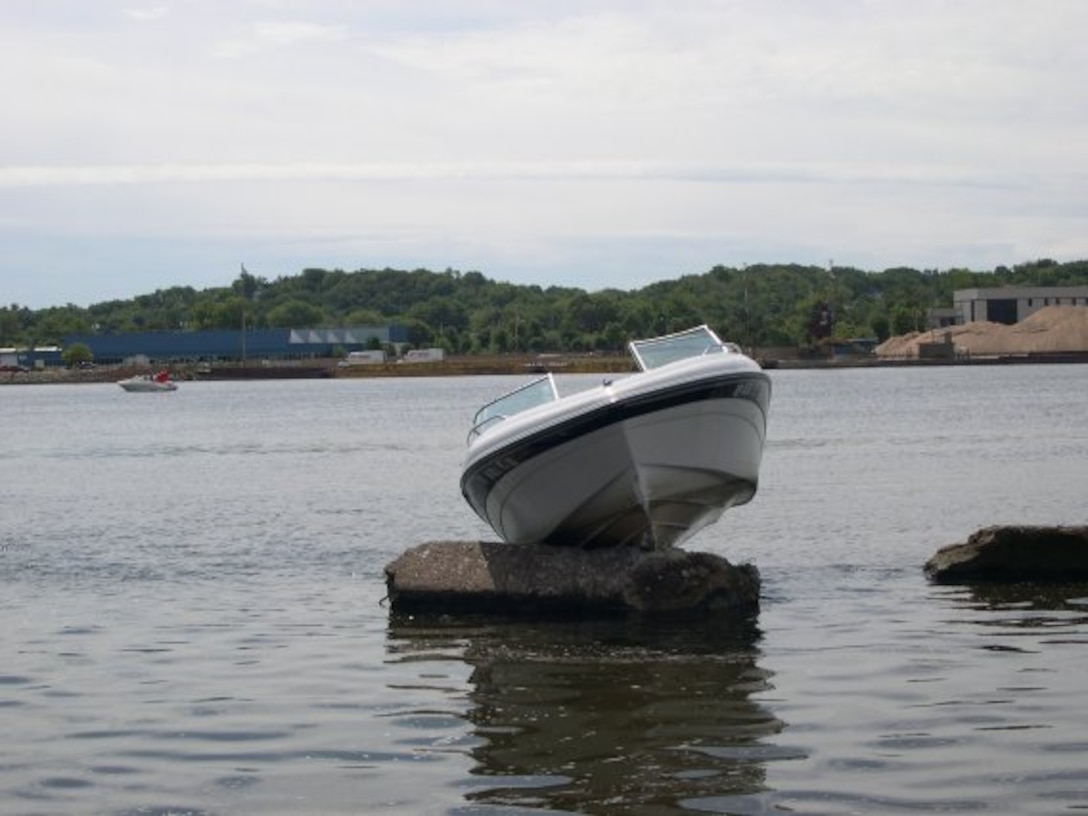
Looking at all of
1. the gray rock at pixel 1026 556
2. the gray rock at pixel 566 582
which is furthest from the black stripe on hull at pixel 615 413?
the gray rock at pixel 1026 556

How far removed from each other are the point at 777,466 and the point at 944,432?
18258mm

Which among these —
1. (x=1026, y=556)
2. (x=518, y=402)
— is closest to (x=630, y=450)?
(x=518, y=402)

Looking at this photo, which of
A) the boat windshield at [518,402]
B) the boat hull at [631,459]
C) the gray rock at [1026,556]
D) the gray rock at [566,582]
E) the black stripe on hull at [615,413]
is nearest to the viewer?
the black stripe on hull at [615,413]

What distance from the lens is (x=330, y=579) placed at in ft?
77.9

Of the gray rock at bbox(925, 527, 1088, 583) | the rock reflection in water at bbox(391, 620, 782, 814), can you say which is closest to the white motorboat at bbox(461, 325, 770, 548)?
the rock reflection in water at bbox(391, 620, 782, 814)

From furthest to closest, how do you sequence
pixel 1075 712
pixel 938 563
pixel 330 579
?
pixel 330 579
pixel 938 563
pixel 1075 712

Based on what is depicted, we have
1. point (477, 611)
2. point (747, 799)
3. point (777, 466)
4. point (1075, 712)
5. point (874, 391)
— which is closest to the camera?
point (747, 799)

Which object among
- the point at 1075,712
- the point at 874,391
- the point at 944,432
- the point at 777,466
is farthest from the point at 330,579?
the point at 874,391

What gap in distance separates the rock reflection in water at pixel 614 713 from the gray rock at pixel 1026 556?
3417 mm

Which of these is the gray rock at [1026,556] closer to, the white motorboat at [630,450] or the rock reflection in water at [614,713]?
the white motorboat at [630,450]

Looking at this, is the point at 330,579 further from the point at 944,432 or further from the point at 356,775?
the point at 944,432

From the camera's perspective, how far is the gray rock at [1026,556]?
66.4 feet

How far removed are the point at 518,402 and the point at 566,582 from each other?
224 centimetres

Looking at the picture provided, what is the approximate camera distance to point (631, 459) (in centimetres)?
1800
